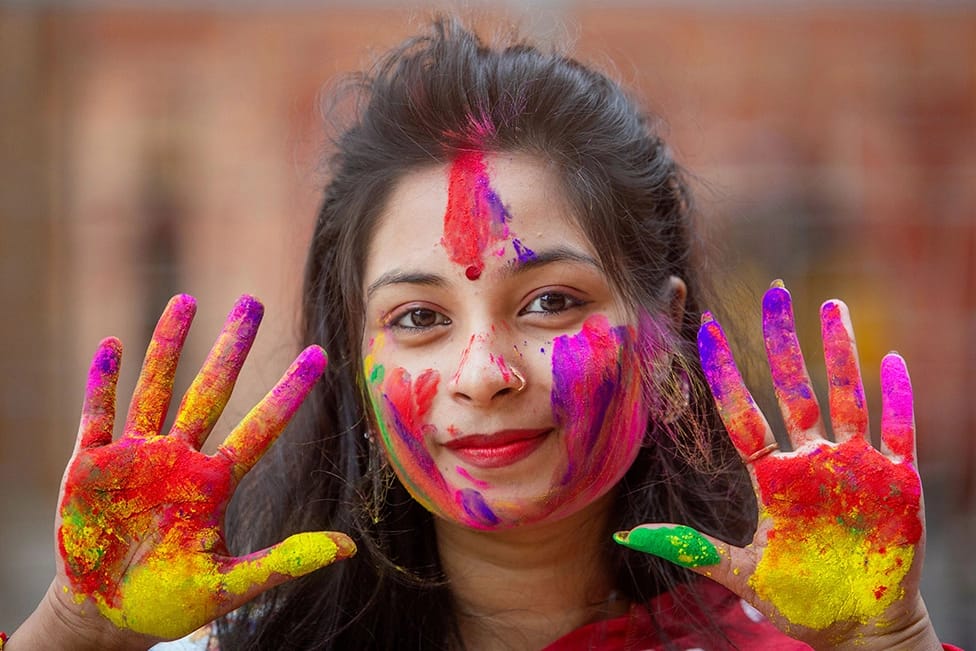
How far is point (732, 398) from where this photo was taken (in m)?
1.75

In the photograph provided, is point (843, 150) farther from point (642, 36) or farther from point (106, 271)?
point (106, 271)

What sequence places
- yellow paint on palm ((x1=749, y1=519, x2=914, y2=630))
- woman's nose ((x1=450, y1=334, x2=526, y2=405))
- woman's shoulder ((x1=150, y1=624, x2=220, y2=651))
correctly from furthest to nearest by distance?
woman's shoulder ((x1=150, y1=624, x2=220, y2=651)) < woman's nose ((x1=450, y1=334, x2=526, y2=405)) < yellow paint on palm ((x1=749, y1=519, x2=914, y2=630))

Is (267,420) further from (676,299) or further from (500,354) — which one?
(676,299)

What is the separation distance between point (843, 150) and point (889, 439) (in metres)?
4.64

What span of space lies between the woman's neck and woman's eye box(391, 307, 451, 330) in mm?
383

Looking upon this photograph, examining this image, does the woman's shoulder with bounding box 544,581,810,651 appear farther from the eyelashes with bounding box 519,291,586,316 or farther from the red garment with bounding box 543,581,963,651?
the eyelashes with bounding box 519,291,586,316

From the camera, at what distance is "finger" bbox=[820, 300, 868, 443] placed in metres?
1.71

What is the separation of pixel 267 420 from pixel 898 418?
0.95m

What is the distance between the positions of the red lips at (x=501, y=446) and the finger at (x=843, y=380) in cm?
45

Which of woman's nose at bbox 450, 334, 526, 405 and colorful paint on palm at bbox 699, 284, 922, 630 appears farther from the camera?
woman's nose at bbox 450, 334, 526, 405

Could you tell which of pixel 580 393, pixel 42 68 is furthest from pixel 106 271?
pixel 580 393

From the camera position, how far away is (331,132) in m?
2.33

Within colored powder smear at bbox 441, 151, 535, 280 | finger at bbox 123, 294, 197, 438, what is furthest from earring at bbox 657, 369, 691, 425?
finger at bbox 123, 294, 197, 438

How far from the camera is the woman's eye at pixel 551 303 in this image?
1.91 meters
